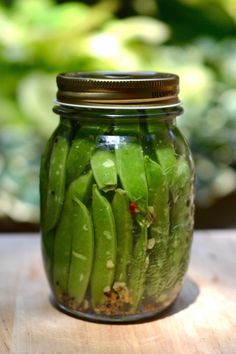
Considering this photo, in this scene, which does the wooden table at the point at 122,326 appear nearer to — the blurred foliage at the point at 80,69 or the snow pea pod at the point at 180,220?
the snow pea pod at the point at 180,220

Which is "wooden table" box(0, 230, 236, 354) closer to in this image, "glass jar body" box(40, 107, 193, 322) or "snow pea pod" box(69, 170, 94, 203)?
"glass jar body" box(40, 107, 193, 322)

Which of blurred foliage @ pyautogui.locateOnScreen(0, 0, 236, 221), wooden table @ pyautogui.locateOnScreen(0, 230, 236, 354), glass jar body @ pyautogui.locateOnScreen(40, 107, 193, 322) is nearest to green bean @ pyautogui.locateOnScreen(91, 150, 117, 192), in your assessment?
glass jar body @ pyautogui.locateOnScreen(40, 107, 193, 322)

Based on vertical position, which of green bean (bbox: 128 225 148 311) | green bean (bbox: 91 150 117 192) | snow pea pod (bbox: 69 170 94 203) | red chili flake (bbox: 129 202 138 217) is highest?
green bean (bbox: 91 150 117 192)

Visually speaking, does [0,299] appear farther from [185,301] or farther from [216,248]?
[216,248]

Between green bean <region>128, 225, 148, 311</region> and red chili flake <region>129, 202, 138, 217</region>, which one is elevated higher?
red chili flake <region>129, 202, 138, 217</region>

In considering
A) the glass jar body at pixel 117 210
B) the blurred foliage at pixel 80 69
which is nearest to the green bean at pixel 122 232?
the glass jar body at pixel 117 210

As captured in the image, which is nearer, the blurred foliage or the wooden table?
the wooden table
